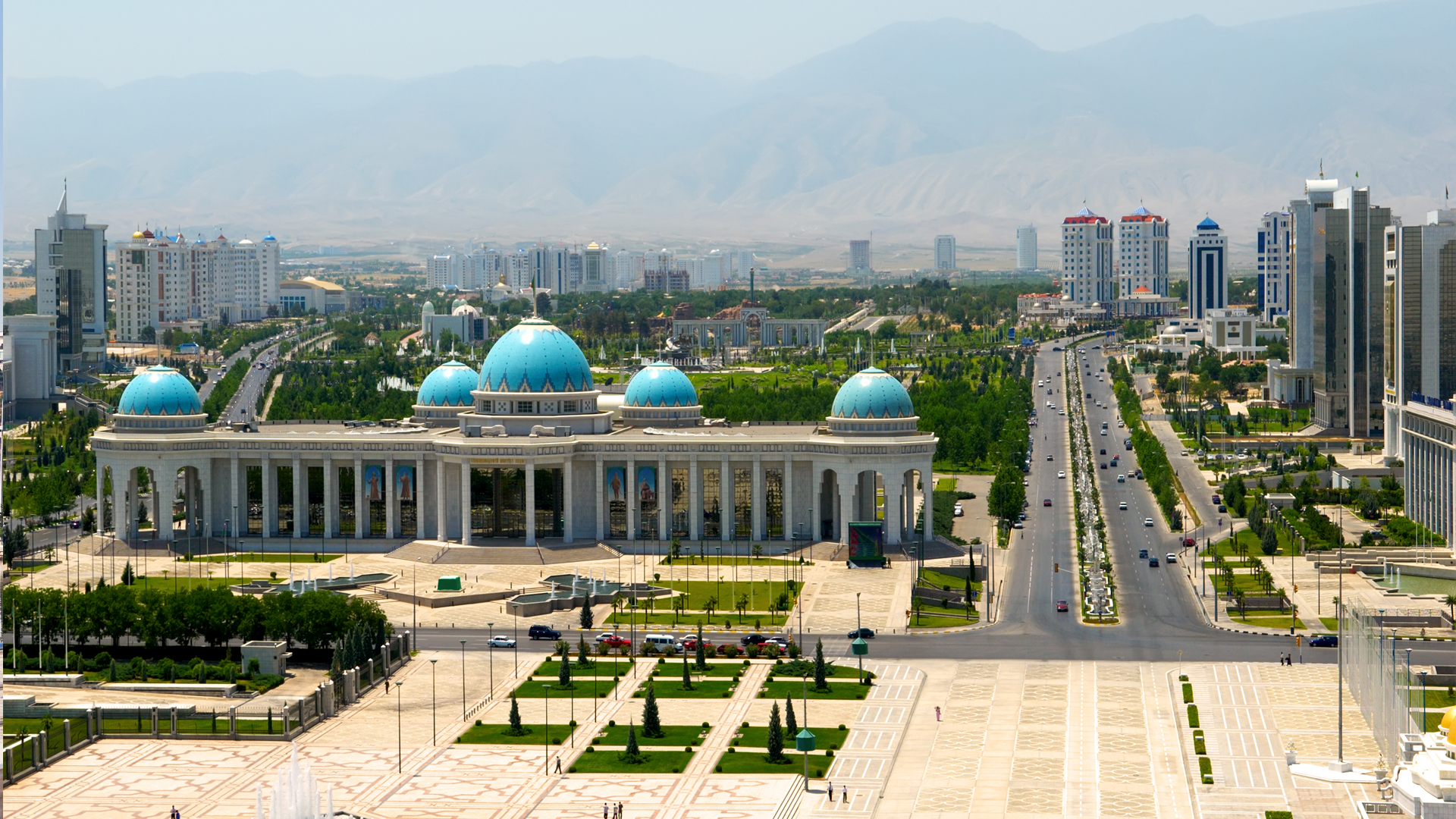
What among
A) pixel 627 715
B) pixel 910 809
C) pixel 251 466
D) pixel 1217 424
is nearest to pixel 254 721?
pixel 627 715

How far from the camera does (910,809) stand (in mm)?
65562

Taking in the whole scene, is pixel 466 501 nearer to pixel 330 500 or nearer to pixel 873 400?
pixel 330 500

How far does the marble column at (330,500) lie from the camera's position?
124m

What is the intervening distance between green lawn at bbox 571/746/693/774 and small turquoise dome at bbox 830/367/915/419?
49.6 meters

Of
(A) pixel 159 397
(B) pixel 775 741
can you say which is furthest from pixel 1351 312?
(B) pixel 775 741

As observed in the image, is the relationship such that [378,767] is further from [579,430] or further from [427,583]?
[579,430]

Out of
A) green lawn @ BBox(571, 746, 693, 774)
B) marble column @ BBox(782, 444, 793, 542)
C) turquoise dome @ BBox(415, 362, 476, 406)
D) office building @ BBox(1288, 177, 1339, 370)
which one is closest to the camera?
green lawn @ BBox(571, 746, 693, 774)

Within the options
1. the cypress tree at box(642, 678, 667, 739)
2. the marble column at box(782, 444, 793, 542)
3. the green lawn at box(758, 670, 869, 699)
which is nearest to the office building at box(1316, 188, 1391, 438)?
the marble column at box(782, 444, 793, 542)

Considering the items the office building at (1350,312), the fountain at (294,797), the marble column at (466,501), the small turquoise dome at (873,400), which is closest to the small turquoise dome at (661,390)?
the small turquoise dome at (873,400)

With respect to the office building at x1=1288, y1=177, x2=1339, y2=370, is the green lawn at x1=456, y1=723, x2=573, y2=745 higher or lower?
lower

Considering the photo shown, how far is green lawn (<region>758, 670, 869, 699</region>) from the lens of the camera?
82125mm

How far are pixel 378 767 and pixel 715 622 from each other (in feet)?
95.2

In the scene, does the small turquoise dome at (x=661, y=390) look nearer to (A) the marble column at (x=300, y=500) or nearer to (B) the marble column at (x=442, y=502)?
(B) the marble column at (x=442, y=502)

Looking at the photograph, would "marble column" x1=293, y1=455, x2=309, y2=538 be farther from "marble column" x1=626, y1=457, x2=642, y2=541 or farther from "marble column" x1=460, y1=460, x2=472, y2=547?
"marble column" x1=626, y1=457, x2=642, y2=541
